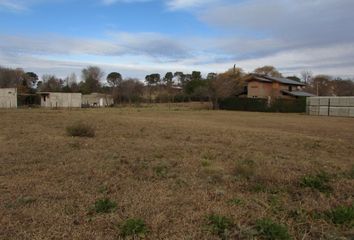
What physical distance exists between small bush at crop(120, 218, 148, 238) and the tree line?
2055 inches

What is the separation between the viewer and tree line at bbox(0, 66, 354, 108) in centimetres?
5884

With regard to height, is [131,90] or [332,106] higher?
[131,90]

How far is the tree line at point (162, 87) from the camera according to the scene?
193 feet

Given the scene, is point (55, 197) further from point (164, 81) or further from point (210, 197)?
point (164, 81)

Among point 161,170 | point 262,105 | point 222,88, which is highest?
point 222,88

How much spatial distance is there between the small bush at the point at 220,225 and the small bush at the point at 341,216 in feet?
4.11

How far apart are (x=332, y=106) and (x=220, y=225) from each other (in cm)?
4335

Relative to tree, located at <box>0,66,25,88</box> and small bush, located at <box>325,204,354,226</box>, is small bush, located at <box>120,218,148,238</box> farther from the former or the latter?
tree, located at <box>0,66,25,88</box>

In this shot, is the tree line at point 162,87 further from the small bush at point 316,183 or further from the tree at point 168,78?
the small bush at point 316,183

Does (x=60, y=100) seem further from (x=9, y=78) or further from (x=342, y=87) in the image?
(x=342, y=87)

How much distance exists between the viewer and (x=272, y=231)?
363cm

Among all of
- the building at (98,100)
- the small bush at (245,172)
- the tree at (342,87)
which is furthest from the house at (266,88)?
the small bush at (245,172)

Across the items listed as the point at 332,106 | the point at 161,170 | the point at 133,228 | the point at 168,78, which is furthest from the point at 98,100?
the point at 133,228

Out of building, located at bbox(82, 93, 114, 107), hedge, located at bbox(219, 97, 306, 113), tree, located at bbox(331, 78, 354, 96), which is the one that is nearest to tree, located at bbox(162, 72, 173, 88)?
building, located at bbox(82, 93, 114, 107)
